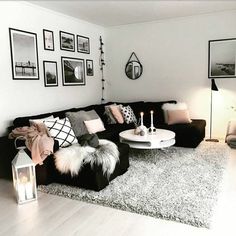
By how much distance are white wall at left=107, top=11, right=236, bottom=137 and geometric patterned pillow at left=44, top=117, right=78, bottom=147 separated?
8.85ft

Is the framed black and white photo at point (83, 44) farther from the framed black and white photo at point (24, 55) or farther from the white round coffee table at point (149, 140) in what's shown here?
the white round coffee table at point (149, 140)

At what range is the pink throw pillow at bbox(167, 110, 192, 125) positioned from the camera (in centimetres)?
477

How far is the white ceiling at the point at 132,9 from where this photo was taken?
13.5 ft

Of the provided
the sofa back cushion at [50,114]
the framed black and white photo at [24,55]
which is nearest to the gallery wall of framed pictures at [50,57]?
the framed black and white photo at [24,55]

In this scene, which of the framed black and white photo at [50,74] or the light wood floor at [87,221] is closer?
the light wood floor at [87,221]

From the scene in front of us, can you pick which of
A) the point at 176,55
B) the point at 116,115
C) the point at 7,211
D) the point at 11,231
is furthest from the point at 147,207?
the point at 176,55

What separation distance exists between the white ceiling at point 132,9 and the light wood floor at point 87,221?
9.97 ft

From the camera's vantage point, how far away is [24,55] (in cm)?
397

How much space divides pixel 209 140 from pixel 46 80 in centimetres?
325

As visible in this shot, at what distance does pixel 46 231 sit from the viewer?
2156 millimetres

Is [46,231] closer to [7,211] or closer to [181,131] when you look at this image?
[7,211]

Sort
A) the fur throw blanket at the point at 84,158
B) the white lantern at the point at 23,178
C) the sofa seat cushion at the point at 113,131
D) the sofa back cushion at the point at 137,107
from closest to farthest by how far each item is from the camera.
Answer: the white lantern at the point at 23,178 → the fur throw blanket at the point at 84,158 → the sofa seat cushion at the point at 113,131 → the sofa back cushion at the point at 137,107

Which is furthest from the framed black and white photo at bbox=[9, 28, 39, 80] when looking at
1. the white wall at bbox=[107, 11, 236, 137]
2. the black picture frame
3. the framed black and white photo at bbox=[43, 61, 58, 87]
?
the white wall at bbox=[107, 11, 236, 137]

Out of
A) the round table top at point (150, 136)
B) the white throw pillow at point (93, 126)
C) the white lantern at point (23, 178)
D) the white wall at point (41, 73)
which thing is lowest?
the white lantern at point (23, 178)
